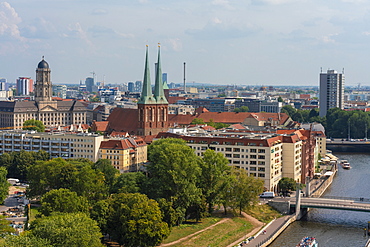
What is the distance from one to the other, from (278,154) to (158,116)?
4142 centimetres

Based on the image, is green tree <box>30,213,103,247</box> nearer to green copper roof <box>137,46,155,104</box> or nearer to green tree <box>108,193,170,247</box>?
green tree <box>108,193,170,247</box>

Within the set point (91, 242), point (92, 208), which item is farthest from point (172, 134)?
point (91, 242)

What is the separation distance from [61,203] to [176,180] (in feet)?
55.0

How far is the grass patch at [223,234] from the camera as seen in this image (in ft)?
236

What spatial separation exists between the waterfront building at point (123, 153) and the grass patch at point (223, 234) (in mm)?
28640

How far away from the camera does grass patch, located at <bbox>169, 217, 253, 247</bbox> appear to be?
236ft

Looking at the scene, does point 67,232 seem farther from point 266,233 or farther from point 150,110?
point 150,110

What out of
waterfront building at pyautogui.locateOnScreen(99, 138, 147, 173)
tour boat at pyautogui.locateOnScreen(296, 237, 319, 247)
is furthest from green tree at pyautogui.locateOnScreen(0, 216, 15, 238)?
waterfront building at pyautogui.locateOnScreen(99, 138, 147, 173)

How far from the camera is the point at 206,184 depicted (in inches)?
3349

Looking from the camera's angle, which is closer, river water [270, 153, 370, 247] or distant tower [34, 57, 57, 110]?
river water [270, 153, 370, 247]

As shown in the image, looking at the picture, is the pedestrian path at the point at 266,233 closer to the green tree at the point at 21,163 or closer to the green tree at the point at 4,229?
the green tree at the point at 4,229

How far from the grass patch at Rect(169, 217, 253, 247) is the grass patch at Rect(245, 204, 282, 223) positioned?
2.54 meters

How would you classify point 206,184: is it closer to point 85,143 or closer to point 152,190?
point 152,190

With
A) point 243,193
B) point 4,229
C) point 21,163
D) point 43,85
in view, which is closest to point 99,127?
point 43,85
